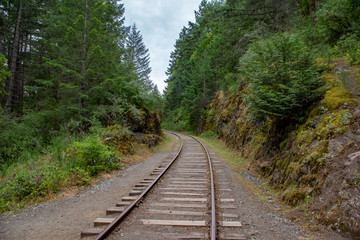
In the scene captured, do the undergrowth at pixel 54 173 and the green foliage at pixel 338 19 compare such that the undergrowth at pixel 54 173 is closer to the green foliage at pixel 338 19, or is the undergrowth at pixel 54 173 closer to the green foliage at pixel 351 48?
the green foliage at pixel 351 48

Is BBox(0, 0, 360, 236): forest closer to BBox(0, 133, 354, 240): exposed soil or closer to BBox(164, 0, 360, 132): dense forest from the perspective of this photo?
BBox(164, 0, 360, 132): dense forest

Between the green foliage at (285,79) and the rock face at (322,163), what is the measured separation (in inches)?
21.5

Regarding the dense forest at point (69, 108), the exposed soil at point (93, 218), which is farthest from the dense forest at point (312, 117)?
the dense forest at point (69, 108)

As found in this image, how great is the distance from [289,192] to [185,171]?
13.7 ft

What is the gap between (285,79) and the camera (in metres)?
6.51

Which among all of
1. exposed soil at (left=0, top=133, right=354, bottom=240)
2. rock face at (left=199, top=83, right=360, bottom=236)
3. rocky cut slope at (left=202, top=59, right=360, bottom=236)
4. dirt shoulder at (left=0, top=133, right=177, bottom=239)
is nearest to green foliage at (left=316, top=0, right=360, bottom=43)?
rocky cut slope at (left=202, top=59, right=360, bottom=236)

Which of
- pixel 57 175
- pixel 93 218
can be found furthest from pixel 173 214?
pixel 57 175

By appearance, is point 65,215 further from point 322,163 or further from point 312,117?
point 312,117

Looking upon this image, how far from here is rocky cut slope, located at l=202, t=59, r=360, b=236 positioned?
3467 millimetres

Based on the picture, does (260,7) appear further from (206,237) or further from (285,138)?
(206,237)

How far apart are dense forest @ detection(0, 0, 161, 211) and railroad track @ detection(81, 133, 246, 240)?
273 centimetres

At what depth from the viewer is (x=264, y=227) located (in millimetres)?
3781

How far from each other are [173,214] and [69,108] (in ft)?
32.7

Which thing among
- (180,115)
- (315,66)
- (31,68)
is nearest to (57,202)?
(315,66)
